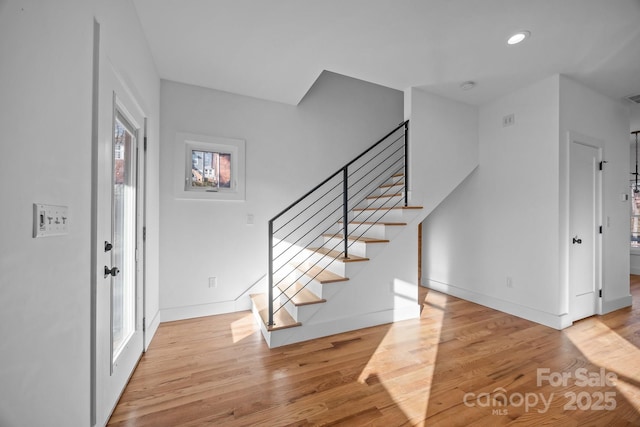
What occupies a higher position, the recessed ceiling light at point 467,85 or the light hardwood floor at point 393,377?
the recessed ceiling light at point 467,85

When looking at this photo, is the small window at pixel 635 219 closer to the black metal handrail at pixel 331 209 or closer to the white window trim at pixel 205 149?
the black metal handrail at pixel 331 209

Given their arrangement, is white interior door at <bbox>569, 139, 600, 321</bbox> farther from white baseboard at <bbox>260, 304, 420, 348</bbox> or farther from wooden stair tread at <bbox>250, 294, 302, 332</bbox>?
wooden stair tread at <bbox>250, 294, 302, 332</bbox>

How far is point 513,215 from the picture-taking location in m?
3.28

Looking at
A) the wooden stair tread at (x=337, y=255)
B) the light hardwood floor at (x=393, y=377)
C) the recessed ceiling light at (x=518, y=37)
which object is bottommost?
the light hardwood floor at (x=393, y=377)

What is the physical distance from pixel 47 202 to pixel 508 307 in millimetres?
4105

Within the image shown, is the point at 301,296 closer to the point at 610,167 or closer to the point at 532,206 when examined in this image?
the point at 532,206

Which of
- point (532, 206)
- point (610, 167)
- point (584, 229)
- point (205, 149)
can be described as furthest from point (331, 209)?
point (610, 167)

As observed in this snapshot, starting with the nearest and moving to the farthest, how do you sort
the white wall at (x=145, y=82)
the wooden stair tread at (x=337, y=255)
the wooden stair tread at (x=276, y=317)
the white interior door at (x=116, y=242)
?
1. the white interior door at (x=116, y=242)
2. the white wall at (x=145, y=82)
3. the wooden stair tread at (x=276, y=317)
4. the wooden stair tread at (x=337, y=255)

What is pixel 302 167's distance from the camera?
3617mm

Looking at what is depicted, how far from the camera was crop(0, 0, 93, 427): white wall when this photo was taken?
0.78 m

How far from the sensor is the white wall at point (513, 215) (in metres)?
2.93

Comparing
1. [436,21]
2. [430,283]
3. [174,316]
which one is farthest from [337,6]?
[430,283]

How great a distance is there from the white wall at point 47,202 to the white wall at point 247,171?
1.76m

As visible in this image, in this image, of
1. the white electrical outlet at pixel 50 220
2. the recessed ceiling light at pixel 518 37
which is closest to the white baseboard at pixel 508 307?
the recessed ceiling light at pixel 518 37
